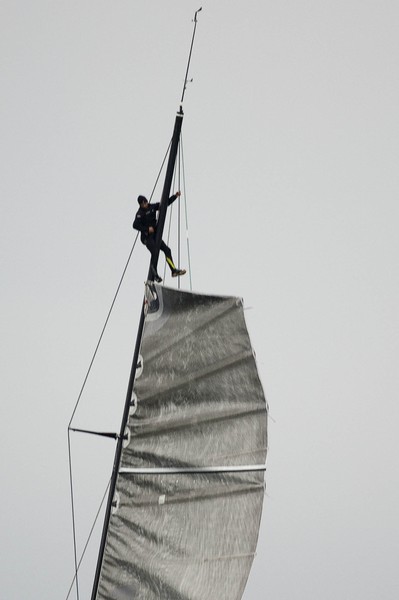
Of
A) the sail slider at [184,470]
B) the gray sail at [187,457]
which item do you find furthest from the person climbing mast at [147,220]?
the sail slider at [184,470]

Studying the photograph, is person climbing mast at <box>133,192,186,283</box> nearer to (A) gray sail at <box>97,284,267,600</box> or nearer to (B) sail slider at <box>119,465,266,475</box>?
(A) gray sail at <box>97,284,267,600</box>

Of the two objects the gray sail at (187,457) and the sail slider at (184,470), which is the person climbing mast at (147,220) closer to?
the gray sail at (187,457)

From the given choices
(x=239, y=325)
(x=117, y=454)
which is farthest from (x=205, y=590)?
(x=239, y=325)

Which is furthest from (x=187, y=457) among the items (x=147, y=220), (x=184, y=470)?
(x=147, y=220)

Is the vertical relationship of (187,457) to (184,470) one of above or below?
above

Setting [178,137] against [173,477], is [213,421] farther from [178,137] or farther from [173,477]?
[178,137]

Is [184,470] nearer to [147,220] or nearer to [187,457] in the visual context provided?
[187,457]

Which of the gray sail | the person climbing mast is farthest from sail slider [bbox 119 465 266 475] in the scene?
the person climbing mast

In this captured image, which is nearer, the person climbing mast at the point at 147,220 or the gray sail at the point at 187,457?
the gray sail at the point at 187,457

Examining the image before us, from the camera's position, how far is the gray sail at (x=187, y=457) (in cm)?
2153

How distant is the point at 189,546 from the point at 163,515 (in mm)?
627

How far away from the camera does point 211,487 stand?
21.7 meters

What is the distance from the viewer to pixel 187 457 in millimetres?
21859

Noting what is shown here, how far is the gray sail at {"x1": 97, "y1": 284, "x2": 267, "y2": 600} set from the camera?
21531mm
